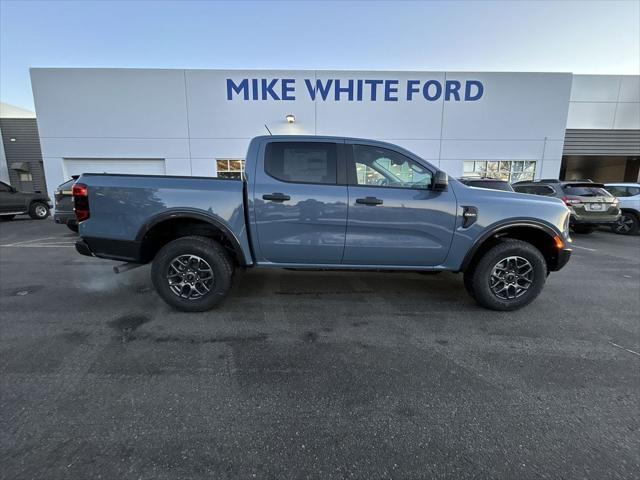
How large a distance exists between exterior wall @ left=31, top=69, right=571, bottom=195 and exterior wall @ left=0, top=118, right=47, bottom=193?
28.0ft

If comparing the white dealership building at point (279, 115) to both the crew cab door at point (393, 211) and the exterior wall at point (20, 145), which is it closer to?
the exterior wall at point (20, 145)

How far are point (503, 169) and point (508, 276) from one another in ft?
40.5

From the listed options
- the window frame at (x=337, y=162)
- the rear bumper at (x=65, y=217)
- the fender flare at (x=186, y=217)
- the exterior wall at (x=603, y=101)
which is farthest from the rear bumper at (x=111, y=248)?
the exterior wall at (x=603, y=101)

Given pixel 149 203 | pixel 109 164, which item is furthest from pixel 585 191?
pixel 109 164

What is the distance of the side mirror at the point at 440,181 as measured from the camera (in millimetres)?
3424

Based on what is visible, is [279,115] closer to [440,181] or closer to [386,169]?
[386,169]

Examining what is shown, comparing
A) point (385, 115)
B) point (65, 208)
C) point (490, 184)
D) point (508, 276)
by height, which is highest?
point (385, 115)

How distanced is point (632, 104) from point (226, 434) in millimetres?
22925

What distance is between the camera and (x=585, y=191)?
8.90 metres

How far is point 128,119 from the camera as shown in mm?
12938

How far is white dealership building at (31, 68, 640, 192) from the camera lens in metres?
12.8

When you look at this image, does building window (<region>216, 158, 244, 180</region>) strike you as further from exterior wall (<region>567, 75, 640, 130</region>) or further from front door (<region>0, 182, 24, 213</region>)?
exterior wall (<region>567, 75, 640, 130</region>)

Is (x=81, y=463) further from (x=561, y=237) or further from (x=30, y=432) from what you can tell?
(x=561, y=237)

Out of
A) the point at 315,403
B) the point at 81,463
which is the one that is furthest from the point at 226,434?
the point at 81,463
